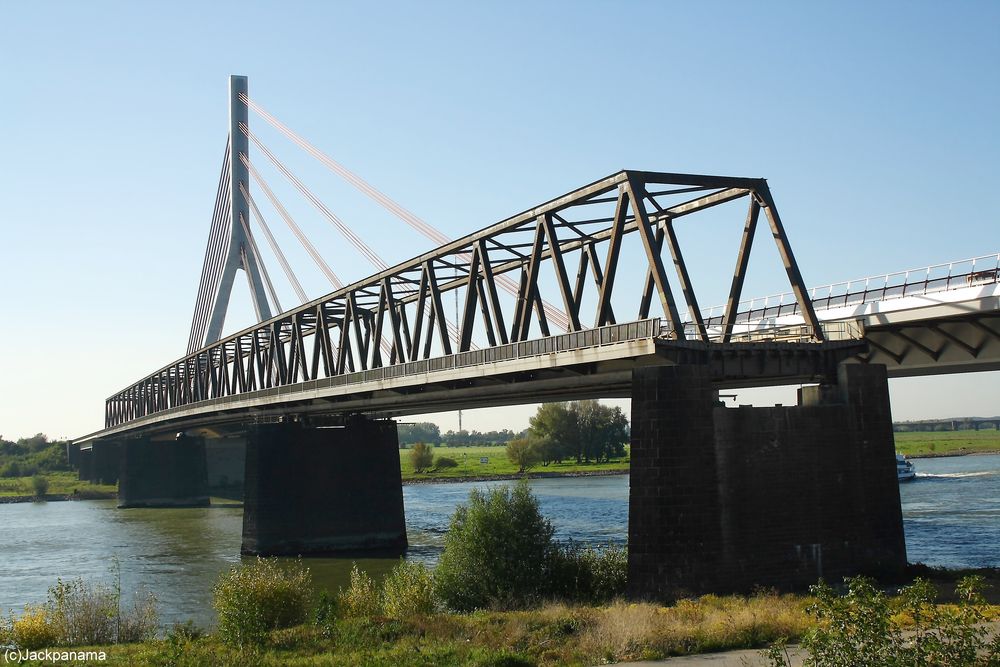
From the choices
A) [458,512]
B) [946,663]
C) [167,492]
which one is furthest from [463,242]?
[167,492]

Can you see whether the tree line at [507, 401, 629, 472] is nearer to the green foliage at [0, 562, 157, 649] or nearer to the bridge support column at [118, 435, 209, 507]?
the bridge support column at [118, 435, 209, 507]

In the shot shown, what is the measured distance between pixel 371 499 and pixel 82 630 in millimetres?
31592

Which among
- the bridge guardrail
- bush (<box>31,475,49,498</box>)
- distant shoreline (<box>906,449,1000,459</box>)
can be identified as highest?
the bridge guardrail

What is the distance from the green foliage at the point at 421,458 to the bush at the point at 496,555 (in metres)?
111

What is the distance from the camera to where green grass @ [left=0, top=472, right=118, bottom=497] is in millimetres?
121150

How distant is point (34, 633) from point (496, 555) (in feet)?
40.0

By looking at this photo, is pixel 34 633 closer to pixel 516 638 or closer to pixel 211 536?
pixel 516 638

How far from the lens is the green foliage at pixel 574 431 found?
134 m

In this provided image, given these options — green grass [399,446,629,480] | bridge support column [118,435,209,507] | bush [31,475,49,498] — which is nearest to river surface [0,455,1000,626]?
bridge support column [118,435,209,507]

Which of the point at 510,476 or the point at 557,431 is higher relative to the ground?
the point at 557,431

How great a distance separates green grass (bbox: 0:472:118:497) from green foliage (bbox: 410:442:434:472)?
4118cm

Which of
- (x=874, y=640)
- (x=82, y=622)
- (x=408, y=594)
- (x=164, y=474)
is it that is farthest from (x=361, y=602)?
(x=164, y=474)

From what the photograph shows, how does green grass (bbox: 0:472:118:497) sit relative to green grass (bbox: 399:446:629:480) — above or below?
above

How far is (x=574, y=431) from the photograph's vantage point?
5310 inches
